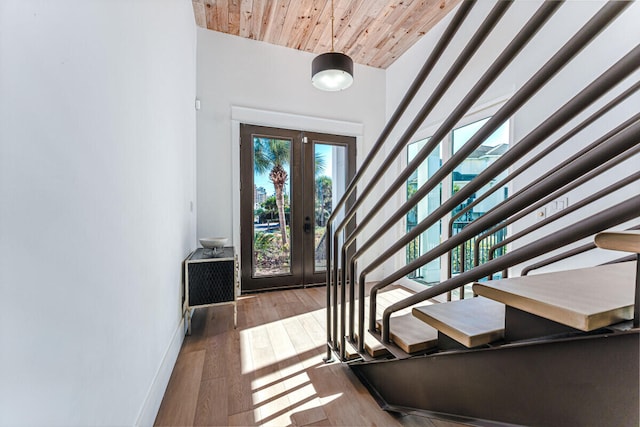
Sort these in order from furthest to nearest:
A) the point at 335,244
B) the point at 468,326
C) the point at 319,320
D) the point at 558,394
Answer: the point at 319,320 → the point at 335,244 → the point at 468,326 → the point at 558,394

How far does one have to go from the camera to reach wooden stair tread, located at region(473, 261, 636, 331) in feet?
1.85

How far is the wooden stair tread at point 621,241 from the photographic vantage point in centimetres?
51

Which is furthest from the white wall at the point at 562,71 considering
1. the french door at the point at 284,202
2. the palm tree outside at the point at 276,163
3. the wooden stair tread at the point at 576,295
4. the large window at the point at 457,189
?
the palm tree outside at the point at 276,163

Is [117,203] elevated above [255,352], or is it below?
above

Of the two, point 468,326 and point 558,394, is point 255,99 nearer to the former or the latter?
point 468,326

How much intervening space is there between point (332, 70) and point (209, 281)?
216cm

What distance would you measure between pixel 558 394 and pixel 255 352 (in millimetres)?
1842

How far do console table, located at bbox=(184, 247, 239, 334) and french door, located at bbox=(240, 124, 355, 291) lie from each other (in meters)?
1.07

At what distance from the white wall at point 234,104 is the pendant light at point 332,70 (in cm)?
111

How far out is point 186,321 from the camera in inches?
91.1

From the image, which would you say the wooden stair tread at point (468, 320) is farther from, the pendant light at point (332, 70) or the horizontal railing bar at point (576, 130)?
the pendant light at point (332, 70)

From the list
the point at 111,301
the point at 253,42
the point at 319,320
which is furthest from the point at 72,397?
the point at 253,42

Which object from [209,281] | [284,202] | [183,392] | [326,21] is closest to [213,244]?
[209,281]

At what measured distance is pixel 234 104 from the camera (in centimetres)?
335
